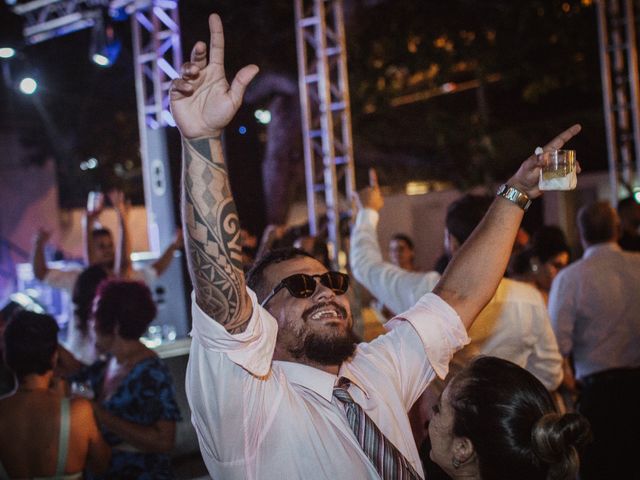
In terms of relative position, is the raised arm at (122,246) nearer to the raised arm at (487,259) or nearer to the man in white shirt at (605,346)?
the man in white shirt at (605,346)

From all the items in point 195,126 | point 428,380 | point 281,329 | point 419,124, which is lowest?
point 428,380

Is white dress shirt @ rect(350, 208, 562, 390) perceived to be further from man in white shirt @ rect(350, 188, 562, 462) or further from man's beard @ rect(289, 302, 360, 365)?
man's beard @ rect(289, 302, 360, 365)

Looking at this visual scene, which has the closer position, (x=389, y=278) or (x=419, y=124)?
(x=389, y=278)

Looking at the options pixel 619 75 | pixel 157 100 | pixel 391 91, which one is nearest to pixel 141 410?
pixel 157 100

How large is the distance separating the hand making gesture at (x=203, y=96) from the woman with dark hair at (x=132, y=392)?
1800mm

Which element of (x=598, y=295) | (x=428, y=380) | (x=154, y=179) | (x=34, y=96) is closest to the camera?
(x=428, y=380)

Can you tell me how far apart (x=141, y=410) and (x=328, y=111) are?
15.0ft

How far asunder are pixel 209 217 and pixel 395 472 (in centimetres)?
87

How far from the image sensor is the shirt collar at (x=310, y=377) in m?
2.05

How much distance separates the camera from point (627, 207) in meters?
5.98

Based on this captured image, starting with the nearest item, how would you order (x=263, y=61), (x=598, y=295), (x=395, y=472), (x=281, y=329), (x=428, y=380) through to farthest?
(x=395, y=472), (x=281, y=329), (x=428, y=380), (x=598, y=295), (x=263, y=61)

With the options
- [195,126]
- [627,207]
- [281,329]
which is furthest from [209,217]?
[627,207]

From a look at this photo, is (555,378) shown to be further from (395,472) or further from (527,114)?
(527,114)

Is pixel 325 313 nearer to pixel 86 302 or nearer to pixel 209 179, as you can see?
pixel 209 179
